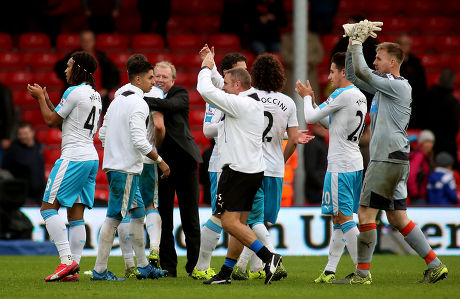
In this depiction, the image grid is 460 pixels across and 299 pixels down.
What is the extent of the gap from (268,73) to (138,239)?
2.11 m

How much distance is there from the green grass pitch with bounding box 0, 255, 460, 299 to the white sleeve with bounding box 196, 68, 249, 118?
1599mm

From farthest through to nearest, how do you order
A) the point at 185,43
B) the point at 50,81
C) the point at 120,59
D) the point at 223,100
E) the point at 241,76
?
the point at 185,43, the point at 120,59, the point at 50,81, the point at 241,76, the point at 223,100

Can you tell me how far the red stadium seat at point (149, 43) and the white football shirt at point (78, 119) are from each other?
10.5 m

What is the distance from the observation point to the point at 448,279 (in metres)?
9.30

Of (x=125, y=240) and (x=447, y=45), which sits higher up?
(x=447, y=45)

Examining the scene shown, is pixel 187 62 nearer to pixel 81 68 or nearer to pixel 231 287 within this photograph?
pixel 81 68

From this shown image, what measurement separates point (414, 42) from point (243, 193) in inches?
514

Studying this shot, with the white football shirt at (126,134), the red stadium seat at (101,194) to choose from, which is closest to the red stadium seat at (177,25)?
the red stadium seat at (101,194)

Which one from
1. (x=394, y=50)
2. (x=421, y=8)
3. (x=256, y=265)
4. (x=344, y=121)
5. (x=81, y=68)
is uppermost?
(x=421, y=8)

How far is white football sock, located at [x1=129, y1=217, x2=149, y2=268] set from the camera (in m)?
9.23

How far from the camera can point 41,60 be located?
19125 millimetres

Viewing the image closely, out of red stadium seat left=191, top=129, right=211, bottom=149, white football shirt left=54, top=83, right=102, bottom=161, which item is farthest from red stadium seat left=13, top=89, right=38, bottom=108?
white football shirt left=54, top=83, right=102, bottom=161

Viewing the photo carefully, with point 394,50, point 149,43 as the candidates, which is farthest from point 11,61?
A: point 394,50

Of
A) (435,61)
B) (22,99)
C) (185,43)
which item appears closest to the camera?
(22,99)
